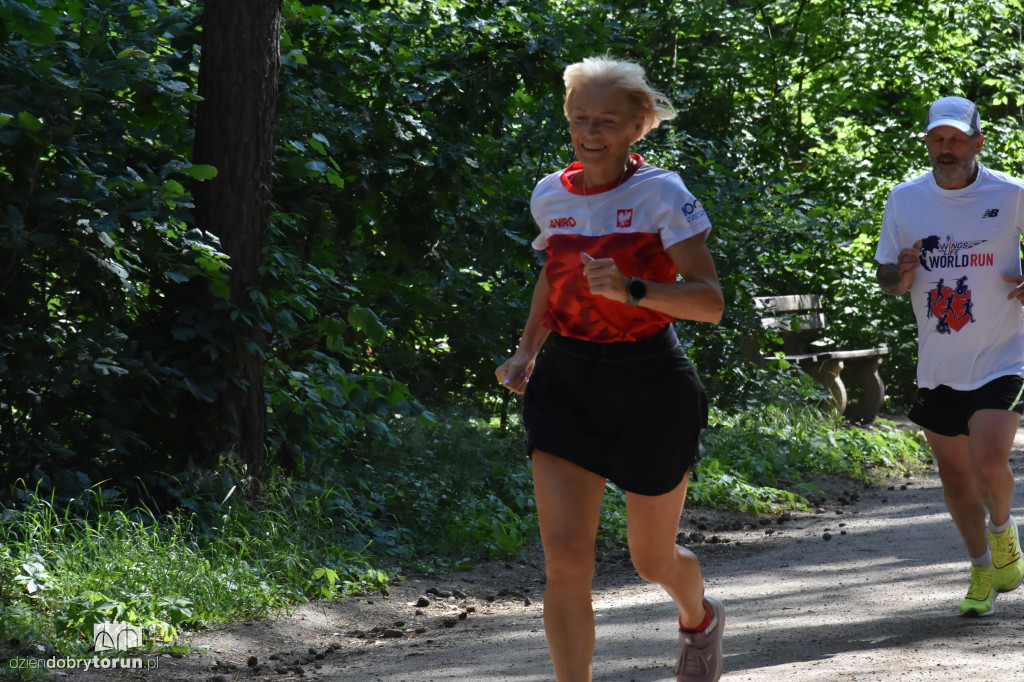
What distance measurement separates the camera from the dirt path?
14.6 ft

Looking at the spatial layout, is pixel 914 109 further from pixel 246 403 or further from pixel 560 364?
pixel 560 364

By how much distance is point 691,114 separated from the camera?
14422mm

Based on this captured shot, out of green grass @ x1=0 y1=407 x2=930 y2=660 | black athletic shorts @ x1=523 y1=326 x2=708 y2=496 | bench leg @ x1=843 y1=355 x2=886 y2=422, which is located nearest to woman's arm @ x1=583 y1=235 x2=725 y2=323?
black athletic shorts @ x1=523 y1=326 x2=708 y2=496

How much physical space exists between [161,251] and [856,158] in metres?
12.8

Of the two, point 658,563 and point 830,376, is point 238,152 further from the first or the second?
point 830,376

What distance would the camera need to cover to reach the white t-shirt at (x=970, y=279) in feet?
15.9

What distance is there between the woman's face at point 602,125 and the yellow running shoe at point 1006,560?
2.77 meters

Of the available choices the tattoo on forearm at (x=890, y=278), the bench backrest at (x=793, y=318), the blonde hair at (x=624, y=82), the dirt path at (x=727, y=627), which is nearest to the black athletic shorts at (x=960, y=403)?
the tattoo on forearm at (x=890, y=278)

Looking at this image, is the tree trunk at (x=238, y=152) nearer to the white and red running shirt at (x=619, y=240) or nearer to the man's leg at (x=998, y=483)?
the white and red running shirt at (x=619, y=240)

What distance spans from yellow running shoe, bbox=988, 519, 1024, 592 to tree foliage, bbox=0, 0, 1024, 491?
10.4ft

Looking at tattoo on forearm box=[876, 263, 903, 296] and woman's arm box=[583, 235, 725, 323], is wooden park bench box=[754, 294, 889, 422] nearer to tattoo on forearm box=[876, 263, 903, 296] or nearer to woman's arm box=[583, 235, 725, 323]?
tattoo on forearm box=[876, 263, 903, 296]

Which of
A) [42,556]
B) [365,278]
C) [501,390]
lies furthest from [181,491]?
[501,390]

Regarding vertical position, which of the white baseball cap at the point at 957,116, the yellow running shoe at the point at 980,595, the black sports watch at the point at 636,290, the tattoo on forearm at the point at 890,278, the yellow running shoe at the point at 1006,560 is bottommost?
the yellow running shoe at the point at 980,595

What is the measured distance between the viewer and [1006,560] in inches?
198
